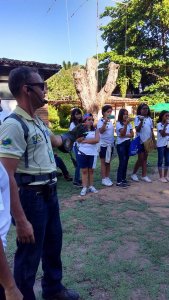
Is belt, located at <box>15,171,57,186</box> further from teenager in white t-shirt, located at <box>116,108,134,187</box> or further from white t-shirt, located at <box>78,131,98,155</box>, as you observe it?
teenager in white t-shirt, located at <box>116,108,134,187</box>

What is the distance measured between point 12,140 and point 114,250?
2.15 metres

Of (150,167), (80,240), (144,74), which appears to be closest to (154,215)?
(80,240)

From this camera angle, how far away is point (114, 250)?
3.59 m

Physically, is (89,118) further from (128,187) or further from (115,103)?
(115,103)

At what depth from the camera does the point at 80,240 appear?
3857 millimetres

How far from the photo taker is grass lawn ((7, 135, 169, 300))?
2844 millimetres

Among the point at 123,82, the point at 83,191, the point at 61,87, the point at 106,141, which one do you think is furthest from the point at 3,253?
the point at 61,87

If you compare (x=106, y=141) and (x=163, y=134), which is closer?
(x=106, y=141)

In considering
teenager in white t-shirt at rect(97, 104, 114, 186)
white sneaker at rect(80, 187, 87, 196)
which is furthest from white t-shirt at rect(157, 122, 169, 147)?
white sneaker at rect(80, 187, 87, 196)

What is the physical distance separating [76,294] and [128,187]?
3978 millimetres

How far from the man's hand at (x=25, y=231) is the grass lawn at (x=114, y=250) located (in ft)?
3.28

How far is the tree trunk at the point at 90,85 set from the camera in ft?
49.0

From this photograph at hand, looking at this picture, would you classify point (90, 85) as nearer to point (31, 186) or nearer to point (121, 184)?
point (121, 184)

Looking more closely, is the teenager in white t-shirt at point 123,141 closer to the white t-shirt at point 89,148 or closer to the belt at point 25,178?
the white t-shirt at point 89,148
